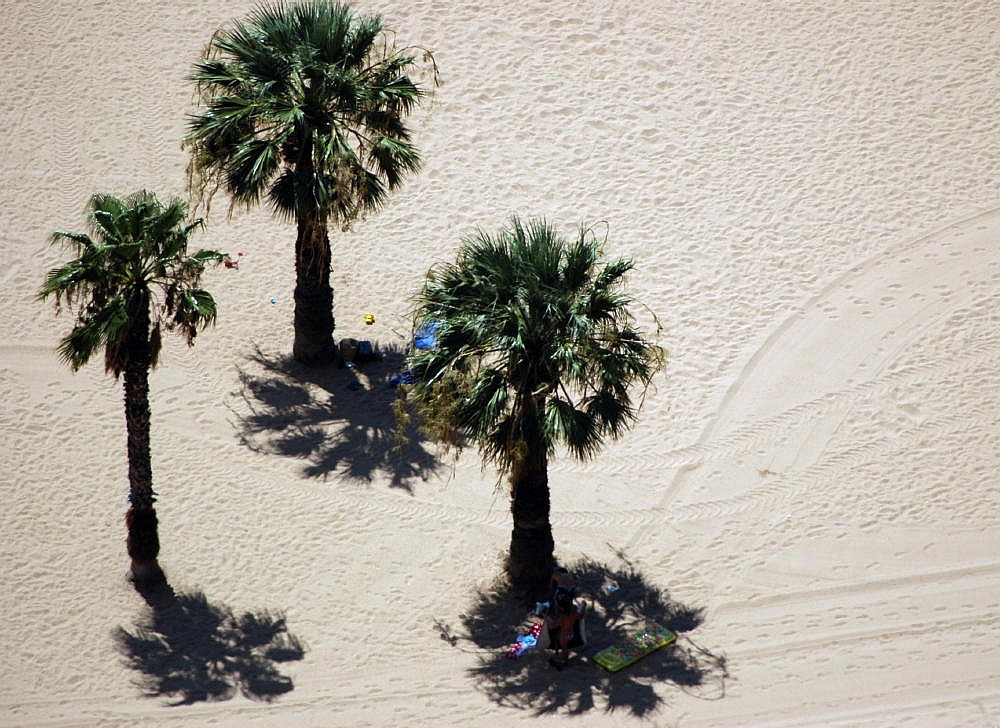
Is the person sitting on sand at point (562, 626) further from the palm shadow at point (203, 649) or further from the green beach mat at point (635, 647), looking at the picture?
the palm shadow at point (203, 649)

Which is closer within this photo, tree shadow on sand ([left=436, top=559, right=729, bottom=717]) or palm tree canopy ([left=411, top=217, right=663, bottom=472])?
palm tree canopy ([left=411, top=217, right=663, bottom=472])

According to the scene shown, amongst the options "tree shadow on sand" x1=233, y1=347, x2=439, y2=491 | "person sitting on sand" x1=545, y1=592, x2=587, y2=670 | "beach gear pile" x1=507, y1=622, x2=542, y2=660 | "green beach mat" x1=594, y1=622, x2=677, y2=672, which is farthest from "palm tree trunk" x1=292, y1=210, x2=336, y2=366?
"green beach mat" x1=594, y1=622, x2=677, y2=672

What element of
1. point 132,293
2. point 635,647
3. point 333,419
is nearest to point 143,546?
point 132,293

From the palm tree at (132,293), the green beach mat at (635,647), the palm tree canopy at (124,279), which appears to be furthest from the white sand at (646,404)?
the palm tree canopy at (124,279)

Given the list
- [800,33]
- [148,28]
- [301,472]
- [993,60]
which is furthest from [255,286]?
[993,60]

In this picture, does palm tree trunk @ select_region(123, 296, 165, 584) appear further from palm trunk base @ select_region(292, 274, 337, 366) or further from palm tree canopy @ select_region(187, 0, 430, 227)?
palm trunk base @ select_region(292, 274, 337, 366)

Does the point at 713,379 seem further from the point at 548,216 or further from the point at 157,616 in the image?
the point at 157,616
